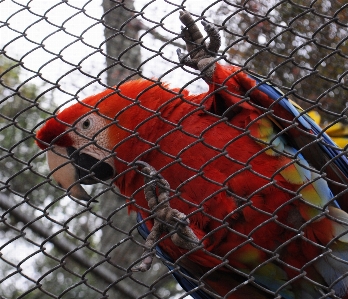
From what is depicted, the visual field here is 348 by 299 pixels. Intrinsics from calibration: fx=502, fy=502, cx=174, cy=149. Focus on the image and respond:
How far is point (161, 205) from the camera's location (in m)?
1.23

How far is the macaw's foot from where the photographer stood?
1.19m

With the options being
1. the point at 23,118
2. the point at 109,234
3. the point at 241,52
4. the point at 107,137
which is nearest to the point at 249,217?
the point at 107,137

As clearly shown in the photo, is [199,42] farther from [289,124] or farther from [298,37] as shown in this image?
[298,37]

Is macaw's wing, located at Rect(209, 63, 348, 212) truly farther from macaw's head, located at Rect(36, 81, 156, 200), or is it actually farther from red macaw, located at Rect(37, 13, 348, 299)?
macaw's head, located at Rect(36, 81, 156, 200)

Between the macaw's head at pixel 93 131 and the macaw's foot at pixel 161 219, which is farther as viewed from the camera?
the macaw's head at pixel 93 131

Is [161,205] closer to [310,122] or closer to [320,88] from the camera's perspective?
[310,122]

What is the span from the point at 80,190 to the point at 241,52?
0.97 metres

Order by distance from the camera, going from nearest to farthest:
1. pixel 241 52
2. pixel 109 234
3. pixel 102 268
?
pixel 241 52, pixel 102 268, pixel 109 234

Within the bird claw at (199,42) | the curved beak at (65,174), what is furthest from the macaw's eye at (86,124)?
the bird claw at (199,42)

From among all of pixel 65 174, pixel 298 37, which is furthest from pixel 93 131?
pixel 298 37

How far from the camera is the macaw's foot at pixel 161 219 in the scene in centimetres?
119

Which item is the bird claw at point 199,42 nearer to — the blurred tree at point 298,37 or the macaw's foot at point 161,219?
the macaw's foot at point 161,219

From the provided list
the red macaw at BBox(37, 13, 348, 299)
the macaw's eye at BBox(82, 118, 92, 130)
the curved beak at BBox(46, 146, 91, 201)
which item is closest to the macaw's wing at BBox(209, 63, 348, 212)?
the red macaw at BBox(37, 13, 348, 299)

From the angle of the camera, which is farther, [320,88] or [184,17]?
[320,88]
